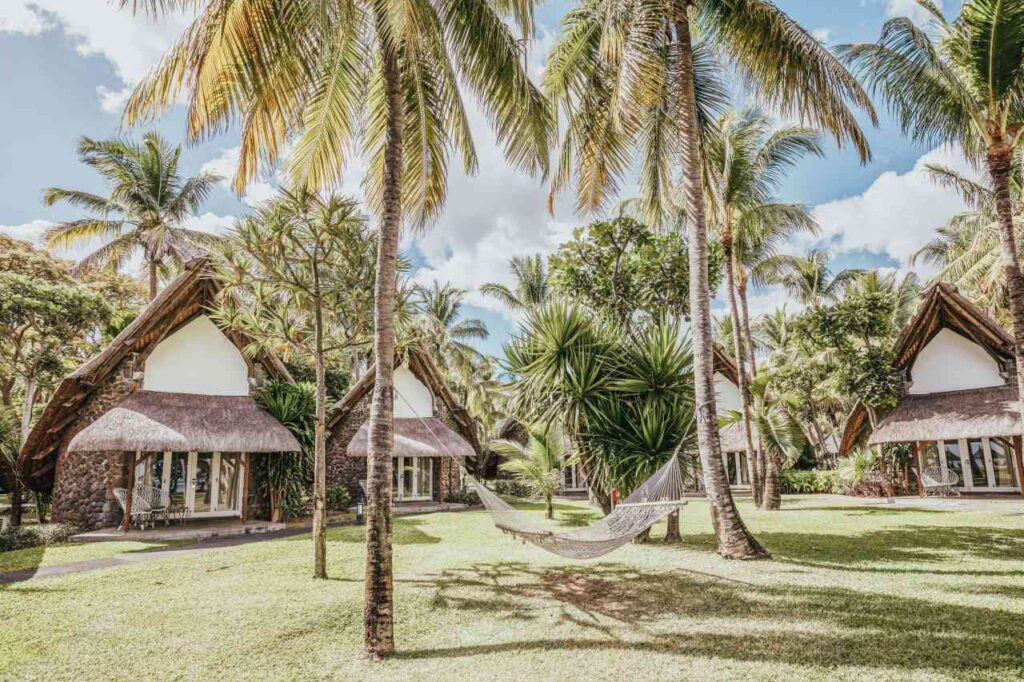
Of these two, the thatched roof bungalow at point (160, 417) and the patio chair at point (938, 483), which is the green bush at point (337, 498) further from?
the patio chair at point (938, 483)

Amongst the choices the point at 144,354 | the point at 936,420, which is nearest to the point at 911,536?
the point at 936,420

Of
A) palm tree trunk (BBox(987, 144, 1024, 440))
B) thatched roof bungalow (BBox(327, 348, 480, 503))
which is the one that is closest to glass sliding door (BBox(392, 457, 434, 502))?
thatched roof bungalow (BBox(327, 348, 480, 503))

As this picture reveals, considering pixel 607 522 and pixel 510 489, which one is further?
pixel 510 489

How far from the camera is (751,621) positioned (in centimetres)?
428

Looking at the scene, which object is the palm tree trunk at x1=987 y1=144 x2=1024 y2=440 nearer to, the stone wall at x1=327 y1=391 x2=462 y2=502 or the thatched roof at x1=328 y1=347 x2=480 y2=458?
the thatched roof at x1=328 y1=347 x2=480 y2=458

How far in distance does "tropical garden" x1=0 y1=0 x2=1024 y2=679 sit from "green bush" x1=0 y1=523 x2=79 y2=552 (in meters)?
0.07

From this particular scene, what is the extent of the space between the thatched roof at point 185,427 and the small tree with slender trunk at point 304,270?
4.48 metres

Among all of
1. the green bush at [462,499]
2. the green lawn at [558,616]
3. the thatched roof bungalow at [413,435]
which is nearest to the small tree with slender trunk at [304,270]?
the green lawn at [558,616]

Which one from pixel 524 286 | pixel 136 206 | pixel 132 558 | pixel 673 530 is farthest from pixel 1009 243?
pixel 136 206

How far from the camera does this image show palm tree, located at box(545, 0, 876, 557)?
6461 millimetres

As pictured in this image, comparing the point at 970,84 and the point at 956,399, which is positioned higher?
the point at 970,84

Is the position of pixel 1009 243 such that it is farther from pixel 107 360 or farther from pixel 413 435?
pixel 107 360

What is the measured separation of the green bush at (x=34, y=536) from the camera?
8.34 meters

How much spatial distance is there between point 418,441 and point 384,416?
32.7 ft
